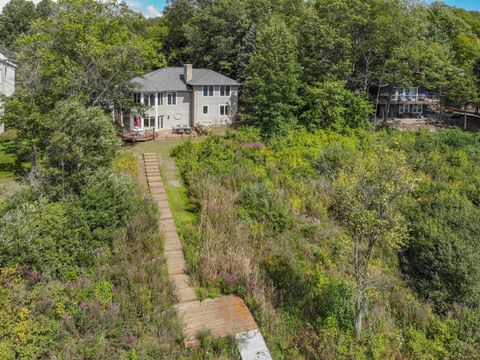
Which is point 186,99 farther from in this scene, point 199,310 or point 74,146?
point 199,310

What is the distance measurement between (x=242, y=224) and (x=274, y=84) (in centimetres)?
1610

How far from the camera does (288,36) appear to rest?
3191cm

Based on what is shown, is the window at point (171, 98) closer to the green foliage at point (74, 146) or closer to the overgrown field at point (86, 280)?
the green foliage at point (74, 146)

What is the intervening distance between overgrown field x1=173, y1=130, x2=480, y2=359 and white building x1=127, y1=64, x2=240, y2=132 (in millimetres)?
9022

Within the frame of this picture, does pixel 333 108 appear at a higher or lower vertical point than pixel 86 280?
higher

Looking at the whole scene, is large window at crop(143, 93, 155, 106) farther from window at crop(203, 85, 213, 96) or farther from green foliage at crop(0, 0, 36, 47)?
green foliage at crop(0, 0, 36, 47)

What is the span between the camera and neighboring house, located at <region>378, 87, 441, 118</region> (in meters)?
44.6

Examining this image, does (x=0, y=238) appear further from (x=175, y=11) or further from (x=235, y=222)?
(x=175, y=11)

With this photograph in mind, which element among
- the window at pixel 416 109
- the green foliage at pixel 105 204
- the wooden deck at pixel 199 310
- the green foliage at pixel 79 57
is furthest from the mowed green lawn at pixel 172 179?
the window at pixel 416 109

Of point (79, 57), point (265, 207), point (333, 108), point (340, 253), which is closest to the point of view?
point (340, 253)

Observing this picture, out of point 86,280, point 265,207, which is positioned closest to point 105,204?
point 86,280

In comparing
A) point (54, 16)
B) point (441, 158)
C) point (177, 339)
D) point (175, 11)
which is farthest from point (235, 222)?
point (175, 11)

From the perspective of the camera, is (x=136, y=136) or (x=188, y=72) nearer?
(x=136, y=136)

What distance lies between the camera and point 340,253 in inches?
601
